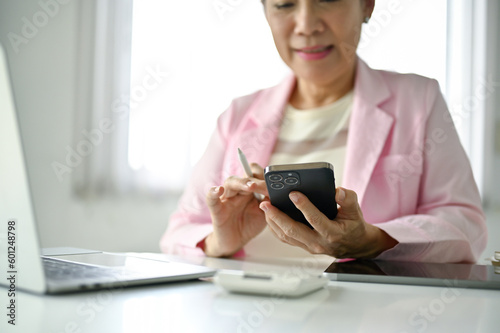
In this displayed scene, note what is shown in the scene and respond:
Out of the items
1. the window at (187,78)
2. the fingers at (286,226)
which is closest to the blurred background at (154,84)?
the window at (187,78)

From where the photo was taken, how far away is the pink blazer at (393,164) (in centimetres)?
102

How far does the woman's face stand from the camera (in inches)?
47.2

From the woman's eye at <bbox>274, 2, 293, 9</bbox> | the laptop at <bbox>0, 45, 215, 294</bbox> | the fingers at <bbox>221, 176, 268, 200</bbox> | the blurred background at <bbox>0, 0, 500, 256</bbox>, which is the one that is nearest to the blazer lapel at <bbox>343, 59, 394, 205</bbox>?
the woman's eye at <bbox>274, 2, 293, 9</bbox>

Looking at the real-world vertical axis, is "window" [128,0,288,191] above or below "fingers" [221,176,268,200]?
above

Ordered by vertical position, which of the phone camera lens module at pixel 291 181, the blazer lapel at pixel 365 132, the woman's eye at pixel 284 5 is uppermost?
the woman's eye at pixel 284 5

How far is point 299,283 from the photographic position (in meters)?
0.50

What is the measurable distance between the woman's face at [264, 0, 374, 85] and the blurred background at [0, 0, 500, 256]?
3.33 feet

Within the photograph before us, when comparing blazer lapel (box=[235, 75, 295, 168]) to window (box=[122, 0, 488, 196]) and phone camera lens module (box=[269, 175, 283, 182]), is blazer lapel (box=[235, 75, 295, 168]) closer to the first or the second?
phone camera lens module (box=[269, 175, 283, 182])

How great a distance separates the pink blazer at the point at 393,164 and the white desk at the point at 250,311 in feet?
1.32

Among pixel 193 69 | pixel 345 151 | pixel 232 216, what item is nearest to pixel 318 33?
pixel 345 151

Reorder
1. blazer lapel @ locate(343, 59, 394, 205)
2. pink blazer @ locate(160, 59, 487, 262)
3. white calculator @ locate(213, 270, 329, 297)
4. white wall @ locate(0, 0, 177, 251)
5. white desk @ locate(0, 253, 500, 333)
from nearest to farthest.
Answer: white desk @ locate(0, 253, 500, 333) < white calculator @ locate(213, 270, 329, 297) < pink blazer @ locate(160, 59, 487, 262) < blazer lapel @ locate(343, 59, 394, 205) < white wall @ locate(0, 0, 177, 251)

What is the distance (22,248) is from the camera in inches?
16.8

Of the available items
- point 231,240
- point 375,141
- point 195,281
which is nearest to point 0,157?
point 195,281

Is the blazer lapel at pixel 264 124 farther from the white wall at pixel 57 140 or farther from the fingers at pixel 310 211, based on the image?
the white wall at pixel 57 140
